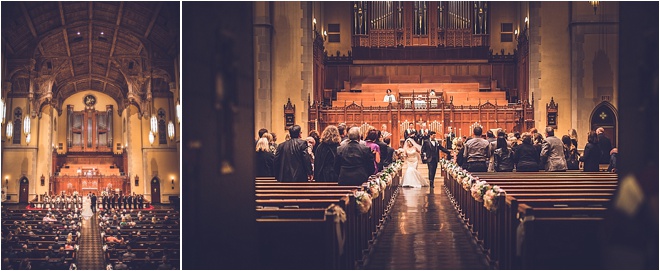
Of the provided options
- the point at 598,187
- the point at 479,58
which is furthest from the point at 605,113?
the point at 598,187

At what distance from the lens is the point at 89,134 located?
41.3m

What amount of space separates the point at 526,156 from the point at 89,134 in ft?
106

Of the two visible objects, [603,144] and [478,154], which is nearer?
[603,144]

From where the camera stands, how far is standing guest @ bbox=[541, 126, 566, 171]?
13148 mm

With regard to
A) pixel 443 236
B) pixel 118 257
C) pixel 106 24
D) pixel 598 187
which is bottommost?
pixel 118 257

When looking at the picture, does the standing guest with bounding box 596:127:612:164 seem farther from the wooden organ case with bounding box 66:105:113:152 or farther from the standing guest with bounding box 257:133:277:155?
the wooden organ case with bounding box 66:105:113:152

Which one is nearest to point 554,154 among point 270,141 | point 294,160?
point 270,141

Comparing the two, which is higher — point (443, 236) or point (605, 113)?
point (605, 113)

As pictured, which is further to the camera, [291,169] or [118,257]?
[118,257]

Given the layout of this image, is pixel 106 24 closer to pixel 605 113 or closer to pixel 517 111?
pixel 517 111

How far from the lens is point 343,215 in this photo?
20.9ft

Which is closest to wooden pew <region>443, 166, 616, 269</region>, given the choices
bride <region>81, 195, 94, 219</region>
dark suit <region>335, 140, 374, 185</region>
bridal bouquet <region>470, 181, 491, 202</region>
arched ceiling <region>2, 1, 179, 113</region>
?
bridal bouquet <region>470, 181, 491, 202</region>

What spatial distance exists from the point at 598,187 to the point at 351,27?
24.5 m

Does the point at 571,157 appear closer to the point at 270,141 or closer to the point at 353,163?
the point at 270,141
